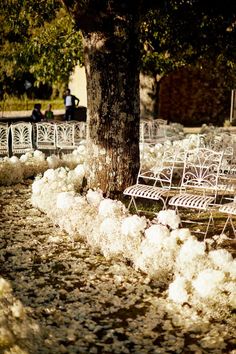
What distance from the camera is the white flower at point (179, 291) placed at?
5660 mm

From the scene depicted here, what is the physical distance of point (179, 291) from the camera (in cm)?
568

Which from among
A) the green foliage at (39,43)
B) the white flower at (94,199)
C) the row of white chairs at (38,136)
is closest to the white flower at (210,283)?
the white flower at (94,199)

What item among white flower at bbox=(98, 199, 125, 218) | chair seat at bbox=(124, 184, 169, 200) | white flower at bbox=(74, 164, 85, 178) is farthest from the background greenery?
white flower at bbox=(98, 199, 125, 218)

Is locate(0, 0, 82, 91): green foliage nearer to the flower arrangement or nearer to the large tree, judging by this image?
the large tree

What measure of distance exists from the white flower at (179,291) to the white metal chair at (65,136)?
9.57m

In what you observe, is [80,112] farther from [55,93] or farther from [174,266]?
[174,266]

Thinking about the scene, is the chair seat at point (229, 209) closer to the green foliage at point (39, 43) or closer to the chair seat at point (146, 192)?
the chair seat at point (146, 192)

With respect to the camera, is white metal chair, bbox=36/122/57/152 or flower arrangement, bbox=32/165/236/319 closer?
flower arrangement, bbox=32/165/236/319

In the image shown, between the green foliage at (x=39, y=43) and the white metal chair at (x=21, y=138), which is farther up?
the green foliage at (x=39, y=43)

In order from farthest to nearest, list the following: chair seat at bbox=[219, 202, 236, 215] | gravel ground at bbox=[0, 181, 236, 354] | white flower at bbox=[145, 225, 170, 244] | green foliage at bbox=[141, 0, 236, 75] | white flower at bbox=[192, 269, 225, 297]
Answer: green foliage at bbox=[141, 0, 236, 75]
chair seat at bbox=[219, 202, 236, 215]
white flower at bbox=[145, 225, 170, 244]
white flower at bbox=[192, 269, 225, 297]
gravel ground at bbox=[0, 181, 236, 354]

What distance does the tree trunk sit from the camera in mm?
9562

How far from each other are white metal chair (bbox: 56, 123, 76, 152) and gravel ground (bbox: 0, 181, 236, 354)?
676 centimetres

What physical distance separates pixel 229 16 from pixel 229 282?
685 cm

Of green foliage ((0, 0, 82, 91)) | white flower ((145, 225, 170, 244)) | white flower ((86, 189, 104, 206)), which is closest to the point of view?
white flower ((145, 225, 170, 244))
